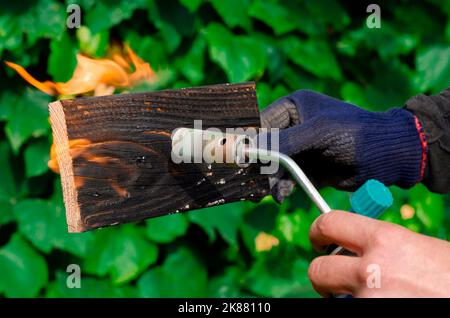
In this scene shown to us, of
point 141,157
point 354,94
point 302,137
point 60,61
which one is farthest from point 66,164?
point 354,94

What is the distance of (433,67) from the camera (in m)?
2.27

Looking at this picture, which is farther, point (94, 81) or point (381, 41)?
point (381, 41)

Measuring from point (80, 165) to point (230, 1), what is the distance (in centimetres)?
115

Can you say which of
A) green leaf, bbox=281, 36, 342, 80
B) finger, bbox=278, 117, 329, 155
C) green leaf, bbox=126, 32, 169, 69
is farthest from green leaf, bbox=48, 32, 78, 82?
finger, bbox=278, 117, 329, 155

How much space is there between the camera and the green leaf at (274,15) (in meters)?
2.13

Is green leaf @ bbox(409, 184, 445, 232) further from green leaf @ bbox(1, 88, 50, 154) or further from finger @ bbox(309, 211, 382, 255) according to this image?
finger @ bbox(309, 211, 382, 255)

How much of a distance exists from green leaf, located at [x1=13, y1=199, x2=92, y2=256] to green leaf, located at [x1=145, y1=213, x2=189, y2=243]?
184 mm

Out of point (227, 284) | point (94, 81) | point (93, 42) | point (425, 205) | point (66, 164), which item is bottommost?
point (227, 284)

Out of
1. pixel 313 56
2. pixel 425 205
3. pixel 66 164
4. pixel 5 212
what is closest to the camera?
pixel 66 164

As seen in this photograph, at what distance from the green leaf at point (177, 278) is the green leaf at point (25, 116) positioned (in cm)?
53

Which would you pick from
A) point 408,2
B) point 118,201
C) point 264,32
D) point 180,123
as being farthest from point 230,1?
point 118,201

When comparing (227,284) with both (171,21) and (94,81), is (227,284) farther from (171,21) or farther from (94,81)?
(94,81)

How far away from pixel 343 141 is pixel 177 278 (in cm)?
103

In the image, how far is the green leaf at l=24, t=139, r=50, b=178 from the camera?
204cm
